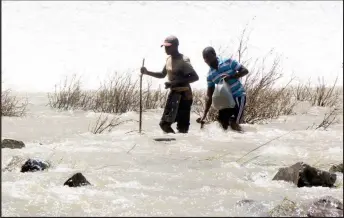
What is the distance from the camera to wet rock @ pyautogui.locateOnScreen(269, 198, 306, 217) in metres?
3.23

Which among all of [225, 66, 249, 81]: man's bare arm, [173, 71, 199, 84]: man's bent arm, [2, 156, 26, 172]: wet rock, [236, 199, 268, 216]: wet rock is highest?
[225, 66, 249, 81]: man's bare arm

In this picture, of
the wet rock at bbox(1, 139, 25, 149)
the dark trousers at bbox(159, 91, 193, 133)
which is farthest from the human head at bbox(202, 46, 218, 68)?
the wet rock at bbox(1, 139, 25, 149)

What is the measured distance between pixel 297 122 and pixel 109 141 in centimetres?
399

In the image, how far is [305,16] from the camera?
113 ft

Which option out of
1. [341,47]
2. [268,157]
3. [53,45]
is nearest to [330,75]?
[341,47]

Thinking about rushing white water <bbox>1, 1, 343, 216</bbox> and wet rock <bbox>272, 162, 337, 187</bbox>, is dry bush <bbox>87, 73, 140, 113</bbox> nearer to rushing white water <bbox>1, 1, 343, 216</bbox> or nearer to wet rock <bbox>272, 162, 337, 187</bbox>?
rushing white water <bbox>1, 1, 343, 216</bbox>

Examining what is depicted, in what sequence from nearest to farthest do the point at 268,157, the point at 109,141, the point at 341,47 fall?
the point at 268,157 < the point at 109,141 < the point at 341,47

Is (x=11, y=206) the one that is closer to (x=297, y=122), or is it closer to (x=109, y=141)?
(x=109, y=141)

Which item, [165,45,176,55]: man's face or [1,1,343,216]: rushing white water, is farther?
[165,45,176,55]: man's face

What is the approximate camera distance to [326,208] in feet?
10.5

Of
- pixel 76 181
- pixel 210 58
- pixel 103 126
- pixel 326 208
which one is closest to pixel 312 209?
pixel 326 208

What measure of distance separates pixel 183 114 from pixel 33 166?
3.09 meters

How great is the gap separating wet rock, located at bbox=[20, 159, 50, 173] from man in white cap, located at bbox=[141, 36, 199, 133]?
2.79 meters

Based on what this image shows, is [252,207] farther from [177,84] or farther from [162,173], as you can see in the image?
[177,84]
